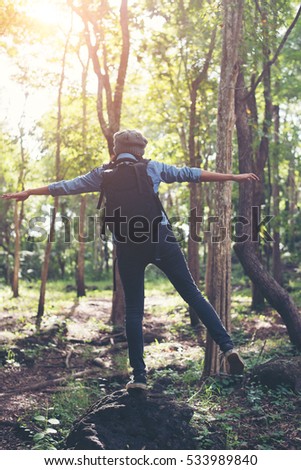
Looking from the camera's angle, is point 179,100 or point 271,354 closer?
point 271,354

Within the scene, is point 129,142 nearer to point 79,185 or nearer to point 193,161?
point 79,185

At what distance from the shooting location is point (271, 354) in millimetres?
9211

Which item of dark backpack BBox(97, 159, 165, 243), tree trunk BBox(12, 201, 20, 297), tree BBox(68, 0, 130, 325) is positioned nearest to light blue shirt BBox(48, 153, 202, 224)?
dark backpack BBox(97, 159, 165, 243)

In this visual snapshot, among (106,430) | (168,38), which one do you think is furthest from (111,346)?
(168,38)

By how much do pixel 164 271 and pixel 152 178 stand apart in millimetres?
980

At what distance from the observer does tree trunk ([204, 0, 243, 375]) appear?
25.9ft

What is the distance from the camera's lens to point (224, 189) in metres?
7.94

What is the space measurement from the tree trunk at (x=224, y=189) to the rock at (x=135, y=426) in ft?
7.68

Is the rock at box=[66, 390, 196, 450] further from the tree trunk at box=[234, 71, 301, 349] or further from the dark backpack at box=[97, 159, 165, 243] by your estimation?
the tree trunk at box=[234, 71, 301, 349]

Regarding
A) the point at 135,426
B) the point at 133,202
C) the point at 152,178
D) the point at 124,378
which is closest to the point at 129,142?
the point at 152,178

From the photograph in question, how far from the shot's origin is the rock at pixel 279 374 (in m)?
7.03

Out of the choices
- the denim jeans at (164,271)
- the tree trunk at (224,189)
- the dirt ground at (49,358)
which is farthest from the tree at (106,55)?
the denim jeans at (164,271)

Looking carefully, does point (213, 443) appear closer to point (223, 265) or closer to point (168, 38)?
point (223, 265)
